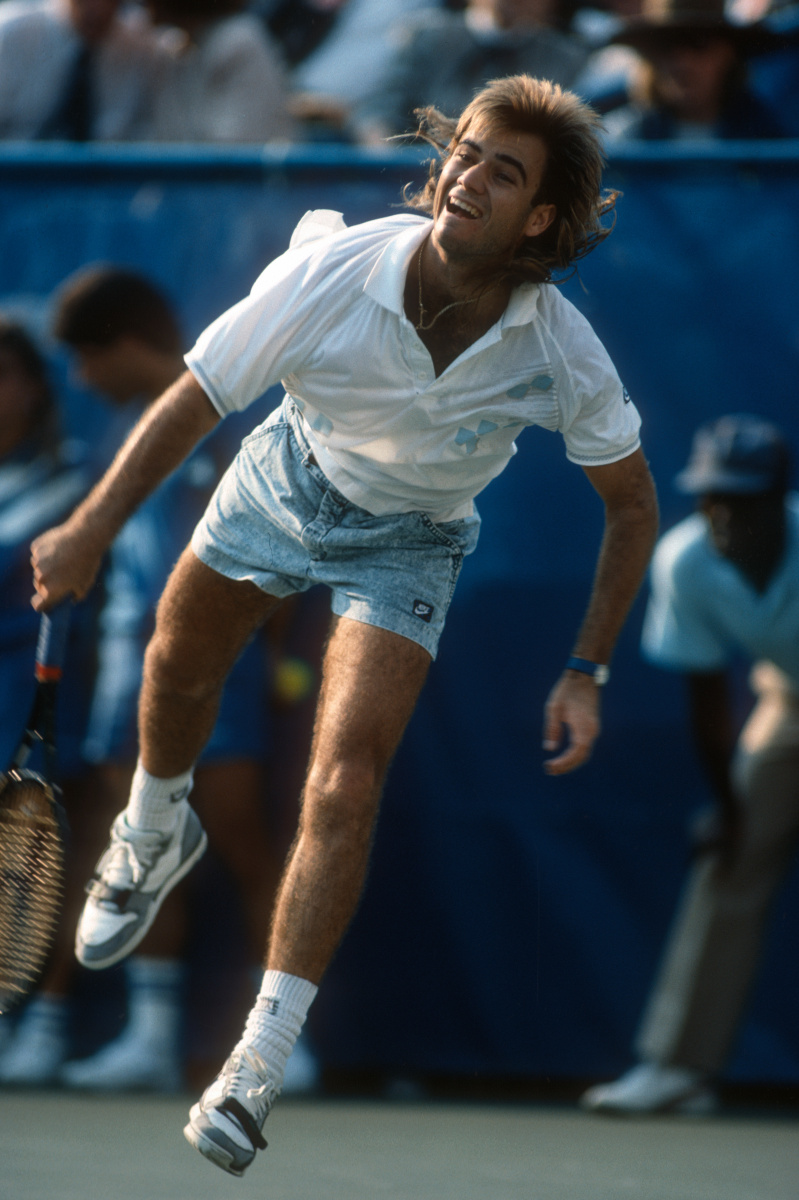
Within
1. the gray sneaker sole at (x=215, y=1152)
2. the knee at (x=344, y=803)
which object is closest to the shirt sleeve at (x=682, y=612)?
the knee at (x=344, y=803)

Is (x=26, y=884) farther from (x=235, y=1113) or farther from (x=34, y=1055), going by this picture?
(x=34, y=1055)

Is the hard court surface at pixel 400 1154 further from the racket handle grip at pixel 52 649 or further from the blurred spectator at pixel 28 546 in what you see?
the racket handle grip at pixel 52 649

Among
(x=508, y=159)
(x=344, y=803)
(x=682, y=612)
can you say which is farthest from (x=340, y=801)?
(x=682, y=612)

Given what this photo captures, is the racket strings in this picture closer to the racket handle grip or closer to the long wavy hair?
the racket handle grip

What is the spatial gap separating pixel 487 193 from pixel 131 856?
1.70 m

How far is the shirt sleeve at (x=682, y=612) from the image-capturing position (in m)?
4.48

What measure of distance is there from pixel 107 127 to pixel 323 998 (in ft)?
9.05

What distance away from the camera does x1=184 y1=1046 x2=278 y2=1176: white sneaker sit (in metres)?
2.75

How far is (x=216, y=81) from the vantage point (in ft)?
15.9

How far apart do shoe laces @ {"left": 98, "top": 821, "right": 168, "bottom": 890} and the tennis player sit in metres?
0.61

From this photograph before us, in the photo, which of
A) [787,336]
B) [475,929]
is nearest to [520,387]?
[787,336]

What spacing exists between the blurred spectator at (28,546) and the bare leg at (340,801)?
5.69 feet

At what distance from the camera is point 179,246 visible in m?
4.65

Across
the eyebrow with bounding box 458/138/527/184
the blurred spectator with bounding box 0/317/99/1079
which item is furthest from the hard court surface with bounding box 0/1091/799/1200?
the eyebrow with bounding box 458/138/527/184
